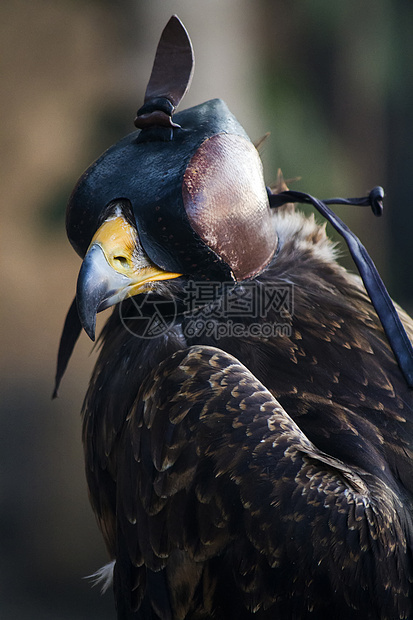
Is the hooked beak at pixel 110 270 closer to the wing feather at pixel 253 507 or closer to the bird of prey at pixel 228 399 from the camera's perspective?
the bird of prey at pixel 228 399

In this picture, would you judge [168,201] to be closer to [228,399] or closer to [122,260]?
[122,260]

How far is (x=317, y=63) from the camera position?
408cm

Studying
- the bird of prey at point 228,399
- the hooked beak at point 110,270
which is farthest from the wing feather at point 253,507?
the hooked beak at point 110,270

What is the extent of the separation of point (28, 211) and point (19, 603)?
5.40 ft

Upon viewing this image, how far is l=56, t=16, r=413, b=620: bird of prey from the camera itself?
35.7 inches

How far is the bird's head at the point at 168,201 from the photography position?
0.93 meters

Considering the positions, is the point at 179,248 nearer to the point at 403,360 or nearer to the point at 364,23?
the point at 403,360

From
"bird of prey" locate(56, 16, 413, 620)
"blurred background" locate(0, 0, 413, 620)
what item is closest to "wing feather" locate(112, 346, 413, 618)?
"bird of prey" locate(56, 16, 413, 620)

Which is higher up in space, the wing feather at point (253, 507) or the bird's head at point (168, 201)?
the bird's head at point (168, 201)

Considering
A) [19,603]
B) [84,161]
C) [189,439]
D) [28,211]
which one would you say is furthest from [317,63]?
[189,439]

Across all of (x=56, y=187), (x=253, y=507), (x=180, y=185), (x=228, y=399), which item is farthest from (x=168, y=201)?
(x=56, y=187)

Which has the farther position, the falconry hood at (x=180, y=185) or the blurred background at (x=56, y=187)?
the blurred background at (x=56, y=187)

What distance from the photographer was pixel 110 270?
935mm

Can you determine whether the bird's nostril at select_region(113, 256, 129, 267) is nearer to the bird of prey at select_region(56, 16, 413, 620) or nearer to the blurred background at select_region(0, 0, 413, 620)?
the bird of prey at select_region(56, 16, 413, 620)
